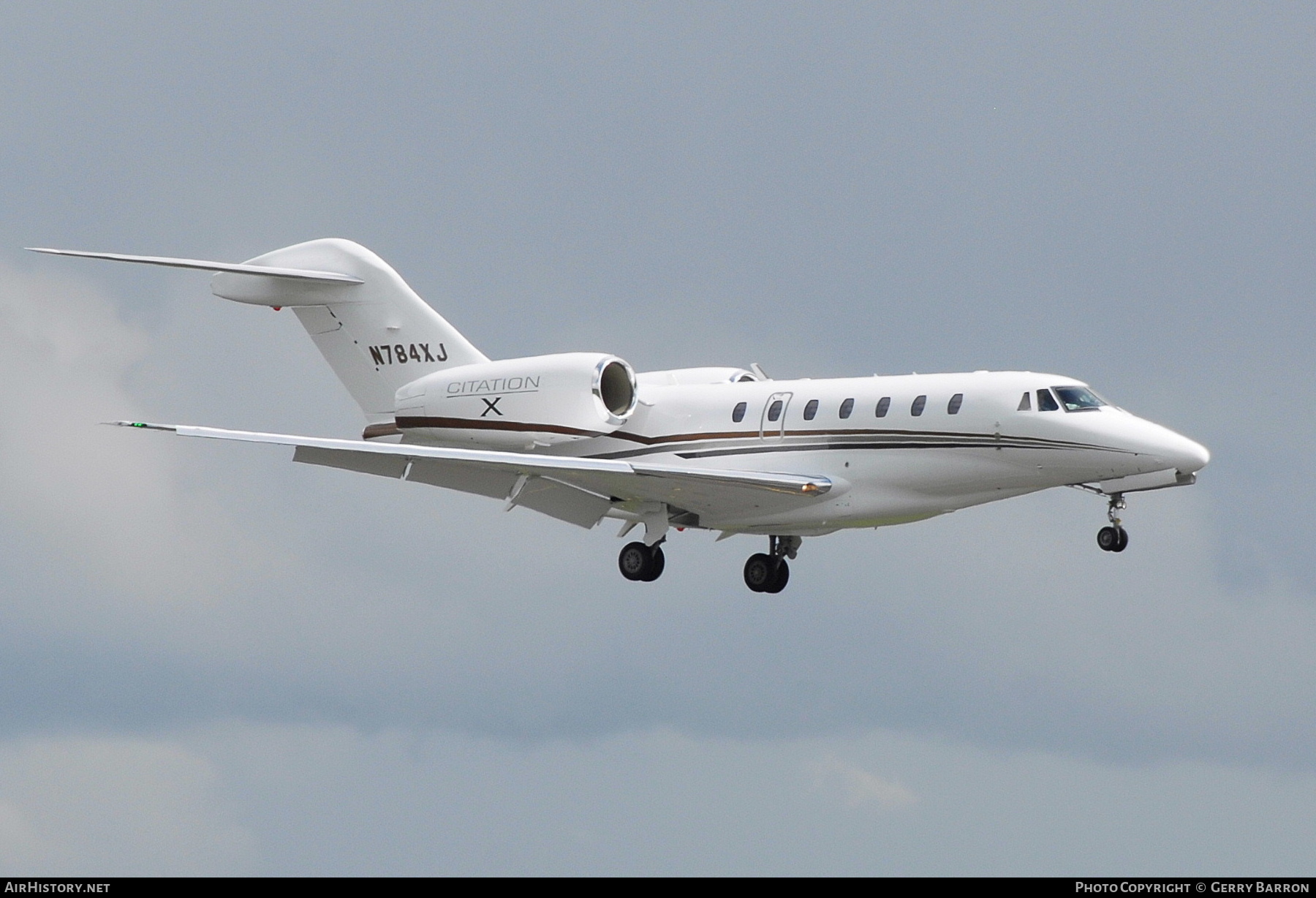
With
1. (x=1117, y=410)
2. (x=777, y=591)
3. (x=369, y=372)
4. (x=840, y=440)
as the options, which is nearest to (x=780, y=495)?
(x=840, y=440)

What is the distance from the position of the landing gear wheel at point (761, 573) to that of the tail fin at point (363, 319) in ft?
23.0

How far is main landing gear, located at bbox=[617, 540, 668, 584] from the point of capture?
34.7 meters

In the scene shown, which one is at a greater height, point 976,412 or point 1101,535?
point 976,412

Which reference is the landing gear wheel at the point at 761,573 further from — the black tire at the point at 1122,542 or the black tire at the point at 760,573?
the black tire at the point at 1122,542

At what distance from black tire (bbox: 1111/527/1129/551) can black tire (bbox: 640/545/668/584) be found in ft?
28.2

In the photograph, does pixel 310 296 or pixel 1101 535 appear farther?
→ pixel 310 296

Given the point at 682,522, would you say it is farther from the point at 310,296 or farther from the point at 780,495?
the point at 310,296

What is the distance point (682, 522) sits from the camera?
34625mm

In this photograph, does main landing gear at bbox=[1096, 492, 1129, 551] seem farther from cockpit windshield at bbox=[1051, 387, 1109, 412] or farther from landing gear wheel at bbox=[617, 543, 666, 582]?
landing gear wheel at bbox=[617, 543, 666, 582]

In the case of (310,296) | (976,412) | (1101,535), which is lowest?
(1101,535)

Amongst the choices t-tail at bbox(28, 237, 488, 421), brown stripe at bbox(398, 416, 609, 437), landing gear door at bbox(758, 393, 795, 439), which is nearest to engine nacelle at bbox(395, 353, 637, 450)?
brown stripe at bbox(398, 416, 609, 437)

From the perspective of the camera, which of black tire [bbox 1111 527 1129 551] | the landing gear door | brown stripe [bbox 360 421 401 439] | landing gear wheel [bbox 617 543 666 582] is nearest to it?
black tire [bbox 1111 527 1129 551]

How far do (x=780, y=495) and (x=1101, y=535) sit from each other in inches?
217

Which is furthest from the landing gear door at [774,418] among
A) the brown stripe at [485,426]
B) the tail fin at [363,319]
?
the tail fin at [363,319]
